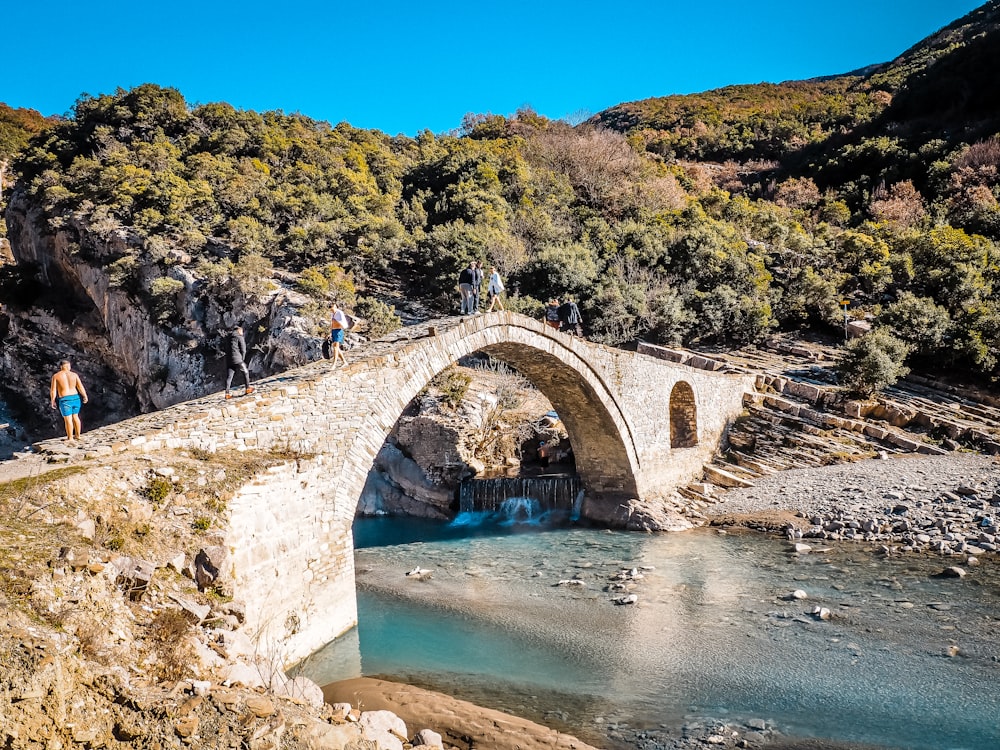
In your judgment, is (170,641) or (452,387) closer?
(170,641)

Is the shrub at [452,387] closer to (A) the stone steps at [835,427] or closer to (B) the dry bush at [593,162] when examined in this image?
(A) the stone steps at [835,427]

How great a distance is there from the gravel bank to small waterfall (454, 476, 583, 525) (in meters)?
4.04

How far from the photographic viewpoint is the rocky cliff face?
2400cm

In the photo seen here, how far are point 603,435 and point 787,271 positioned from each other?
19471 mm

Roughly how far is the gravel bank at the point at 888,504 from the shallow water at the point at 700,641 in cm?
98

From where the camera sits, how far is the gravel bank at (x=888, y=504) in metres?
14.4

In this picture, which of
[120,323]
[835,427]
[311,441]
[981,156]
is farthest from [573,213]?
[311,441]

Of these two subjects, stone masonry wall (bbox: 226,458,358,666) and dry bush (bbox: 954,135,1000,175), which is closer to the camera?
stone masonry wall (bbox: 226,458,358,666)

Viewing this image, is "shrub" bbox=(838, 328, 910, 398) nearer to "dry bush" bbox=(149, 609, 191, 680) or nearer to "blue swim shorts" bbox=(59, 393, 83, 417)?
"dry bush" bbox=(149, 609, 191, 680)

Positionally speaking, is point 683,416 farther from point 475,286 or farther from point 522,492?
point 475,286

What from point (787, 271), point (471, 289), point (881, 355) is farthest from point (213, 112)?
point (881, 355)

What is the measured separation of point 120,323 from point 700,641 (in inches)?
1020

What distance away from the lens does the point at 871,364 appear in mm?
21344

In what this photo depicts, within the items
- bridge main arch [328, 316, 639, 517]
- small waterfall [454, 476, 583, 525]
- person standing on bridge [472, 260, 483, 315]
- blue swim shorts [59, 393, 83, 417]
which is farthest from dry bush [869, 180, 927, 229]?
blue swim shorts [59, 393, 83, 417]
